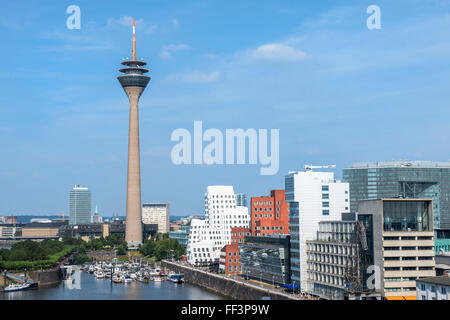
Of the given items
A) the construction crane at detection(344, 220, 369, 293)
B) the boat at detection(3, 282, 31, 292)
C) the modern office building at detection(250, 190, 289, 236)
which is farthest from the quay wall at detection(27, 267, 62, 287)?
the construction crane at detection(344, 220, 369, 293)

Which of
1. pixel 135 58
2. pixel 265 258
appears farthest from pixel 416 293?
pixel 135 58

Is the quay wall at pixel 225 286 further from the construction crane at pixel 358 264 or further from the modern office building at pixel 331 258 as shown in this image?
the construction crane at pixel 358 264

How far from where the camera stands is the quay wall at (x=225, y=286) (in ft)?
238

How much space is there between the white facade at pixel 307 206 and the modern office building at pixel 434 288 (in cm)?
2046

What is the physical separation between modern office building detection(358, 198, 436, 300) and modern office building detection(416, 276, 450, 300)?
11.7 ft

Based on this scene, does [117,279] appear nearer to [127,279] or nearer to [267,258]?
[127,279]

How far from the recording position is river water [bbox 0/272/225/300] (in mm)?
86250

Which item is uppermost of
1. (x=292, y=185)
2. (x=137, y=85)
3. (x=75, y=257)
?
(x=137, y=85)

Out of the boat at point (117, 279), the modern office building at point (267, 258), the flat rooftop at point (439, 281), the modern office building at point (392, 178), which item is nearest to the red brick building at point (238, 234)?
the modern office building at point (267, 258)

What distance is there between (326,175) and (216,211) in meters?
67.2


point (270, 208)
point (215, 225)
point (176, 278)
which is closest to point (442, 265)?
point (270, 208)

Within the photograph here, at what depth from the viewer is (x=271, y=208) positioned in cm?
11350

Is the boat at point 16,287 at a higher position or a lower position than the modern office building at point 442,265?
lower
